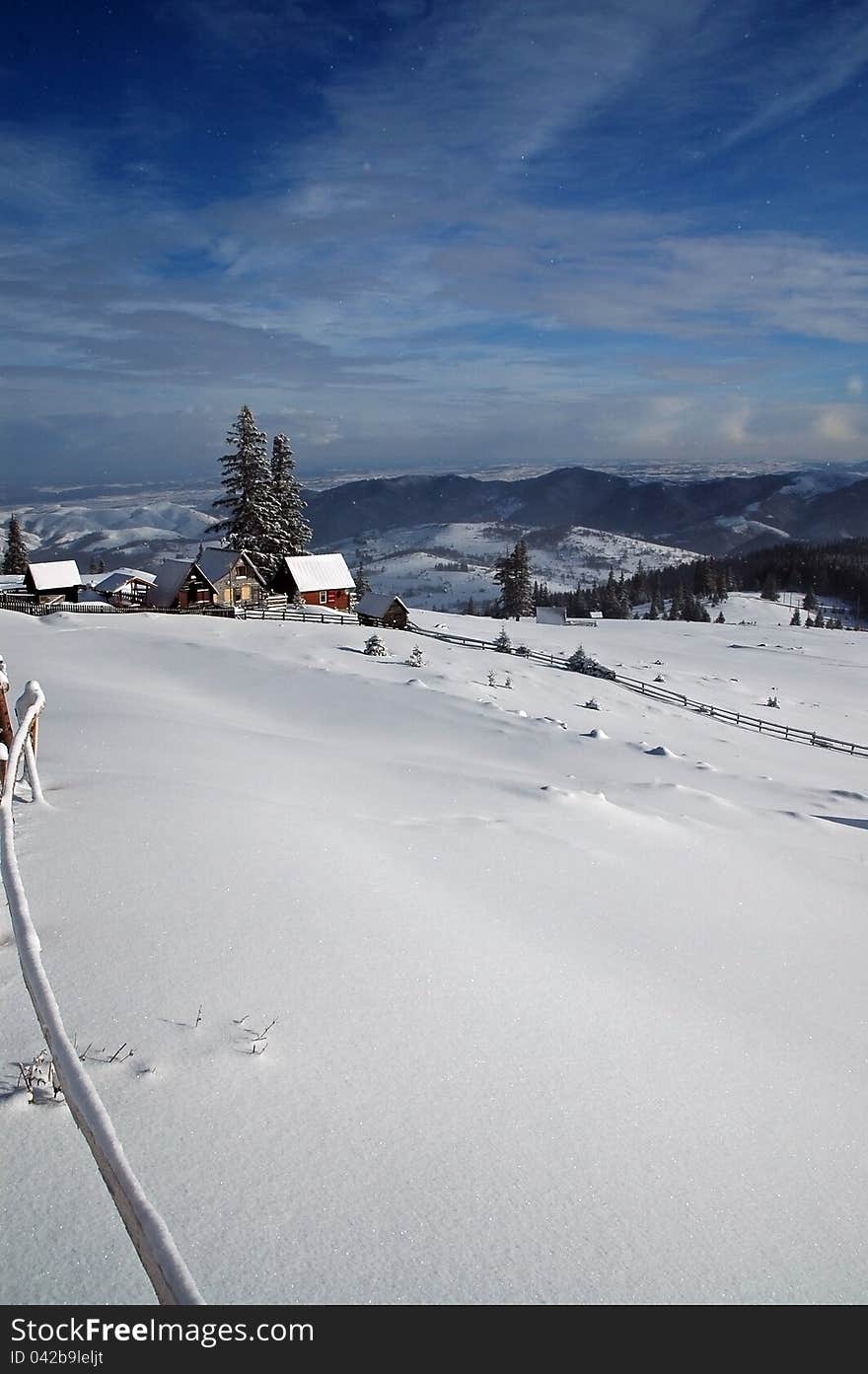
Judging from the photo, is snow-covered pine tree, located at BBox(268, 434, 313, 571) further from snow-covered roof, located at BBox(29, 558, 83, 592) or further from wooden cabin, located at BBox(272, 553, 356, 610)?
snow-covered roof, located at BBox(29, 558, 83, 592)

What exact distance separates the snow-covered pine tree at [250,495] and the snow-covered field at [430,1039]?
44.6m

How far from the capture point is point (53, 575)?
54719 mm

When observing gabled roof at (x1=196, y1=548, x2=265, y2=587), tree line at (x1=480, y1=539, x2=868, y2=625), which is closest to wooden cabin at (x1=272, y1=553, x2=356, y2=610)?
gabled roof at (x1=196, y1=548, x2=265, y2=587)

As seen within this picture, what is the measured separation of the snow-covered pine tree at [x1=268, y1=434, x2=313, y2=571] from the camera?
56812 mm

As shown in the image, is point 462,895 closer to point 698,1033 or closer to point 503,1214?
point 698,1033

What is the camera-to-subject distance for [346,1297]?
2.93m

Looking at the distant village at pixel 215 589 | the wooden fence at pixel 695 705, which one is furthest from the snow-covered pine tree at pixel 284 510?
the wooden fence at pixel 695 705

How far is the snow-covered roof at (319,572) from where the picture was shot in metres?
53.7

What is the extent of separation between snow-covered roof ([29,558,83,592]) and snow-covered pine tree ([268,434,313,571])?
15.2 m

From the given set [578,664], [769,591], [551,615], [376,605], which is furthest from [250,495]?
[769,591]

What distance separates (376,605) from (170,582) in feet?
46.9

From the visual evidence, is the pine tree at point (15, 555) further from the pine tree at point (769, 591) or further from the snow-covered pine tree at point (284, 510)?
the pine tree at point (769, 591)

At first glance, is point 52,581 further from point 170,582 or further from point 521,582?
point 521,582
